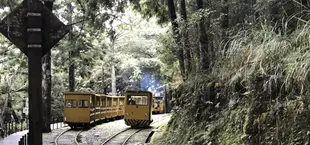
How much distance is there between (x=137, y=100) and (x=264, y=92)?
2145cm

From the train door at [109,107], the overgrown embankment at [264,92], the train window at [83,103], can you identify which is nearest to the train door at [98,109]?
the train window at [83,103]

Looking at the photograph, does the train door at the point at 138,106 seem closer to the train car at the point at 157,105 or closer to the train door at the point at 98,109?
the train door at the point at 98,109

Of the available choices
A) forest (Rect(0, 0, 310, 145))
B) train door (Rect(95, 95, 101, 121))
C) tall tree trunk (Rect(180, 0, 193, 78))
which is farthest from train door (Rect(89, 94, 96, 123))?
tall tree trunk (Rect(180, 0, 193, 78))

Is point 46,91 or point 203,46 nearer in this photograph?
point 203,46

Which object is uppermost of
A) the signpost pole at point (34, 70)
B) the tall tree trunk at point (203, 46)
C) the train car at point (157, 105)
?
the tall tree trunk at point (203, 46)

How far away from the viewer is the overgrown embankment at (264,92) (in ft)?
18.2

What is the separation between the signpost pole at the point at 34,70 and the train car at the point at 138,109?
73.8ft

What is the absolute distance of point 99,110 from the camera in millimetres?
29734

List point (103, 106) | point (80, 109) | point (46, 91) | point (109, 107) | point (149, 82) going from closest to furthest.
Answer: point (46, 91) < point (80, 109) < point (103, 106) < point (109, 107) < point (149, 82)

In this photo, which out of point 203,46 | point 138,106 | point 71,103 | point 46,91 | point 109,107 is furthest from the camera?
point 109,107

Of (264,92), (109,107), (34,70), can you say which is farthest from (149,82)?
(34,70)

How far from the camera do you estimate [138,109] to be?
2712 centimetres

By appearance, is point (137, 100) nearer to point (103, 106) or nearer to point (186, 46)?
point (103, 106)

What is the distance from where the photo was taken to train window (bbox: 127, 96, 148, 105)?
27469mm
